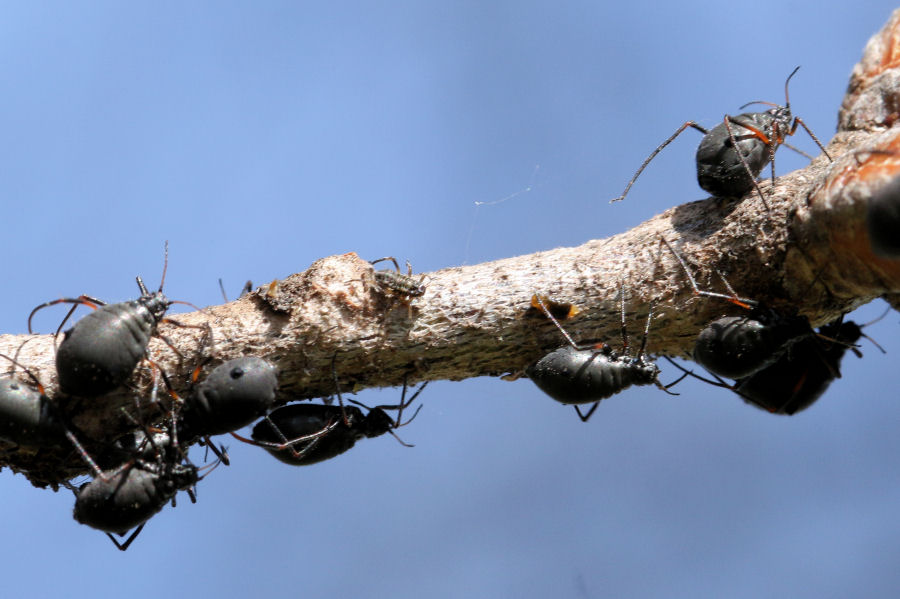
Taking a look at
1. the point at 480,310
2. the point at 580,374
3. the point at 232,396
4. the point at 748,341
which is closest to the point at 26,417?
the point at 232,396

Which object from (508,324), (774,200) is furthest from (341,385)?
(774,200)

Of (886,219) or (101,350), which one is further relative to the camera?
(101,350)

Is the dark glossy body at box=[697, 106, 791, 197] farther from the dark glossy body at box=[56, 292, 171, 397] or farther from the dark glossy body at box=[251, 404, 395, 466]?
the dark glossy body at box=[56, 292, 171, 397]

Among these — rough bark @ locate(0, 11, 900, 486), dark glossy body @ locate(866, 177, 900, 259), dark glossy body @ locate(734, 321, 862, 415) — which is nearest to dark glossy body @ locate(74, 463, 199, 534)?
rough bark @ locate(0, 11, 900, 486)

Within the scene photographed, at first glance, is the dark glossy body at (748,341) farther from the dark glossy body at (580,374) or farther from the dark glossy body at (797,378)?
the dark glossy body at (580,374)

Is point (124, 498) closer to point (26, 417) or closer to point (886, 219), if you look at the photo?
point (26, 417)
